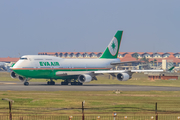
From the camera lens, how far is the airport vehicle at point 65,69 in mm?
64750

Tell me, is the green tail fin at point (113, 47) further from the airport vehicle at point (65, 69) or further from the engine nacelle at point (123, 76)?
the engine nacelle at point (123, 76)

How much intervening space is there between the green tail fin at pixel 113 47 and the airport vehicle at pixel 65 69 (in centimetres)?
22

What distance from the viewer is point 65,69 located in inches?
2687

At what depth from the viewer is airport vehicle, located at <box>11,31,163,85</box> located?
6475 cm

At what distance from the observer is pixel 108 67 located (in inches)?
2921

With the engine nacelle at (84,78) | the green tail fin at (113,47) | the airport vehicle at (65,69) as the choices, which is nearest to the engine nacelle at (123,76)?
the airport vehicle at (65,69)

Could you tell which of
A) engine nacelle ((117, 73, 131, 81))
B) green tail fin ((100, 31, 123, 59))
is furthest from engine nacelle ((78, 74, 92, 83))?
green tail fin ((100, 31, 123, 59))

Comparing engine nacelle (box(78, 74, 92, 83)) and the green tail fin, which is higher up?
the green tail fin

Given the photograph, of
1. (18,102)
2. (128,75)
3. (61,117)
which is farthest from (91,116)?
(128,75)

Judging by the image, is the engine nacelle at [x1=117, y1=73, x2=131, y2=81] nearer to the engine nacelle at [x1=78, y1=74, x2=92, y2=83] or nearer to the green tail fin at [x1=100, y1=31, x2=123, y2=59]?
the engine nacelle at [x1=78, y1=74, x2=92, y2=83]

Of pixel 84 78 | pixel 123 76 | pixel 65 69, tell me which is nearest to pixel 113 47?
pixel 123 76

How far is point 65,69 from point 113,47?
13.5 meters

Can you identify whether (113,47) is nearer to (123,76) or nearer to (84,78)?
(123,76)

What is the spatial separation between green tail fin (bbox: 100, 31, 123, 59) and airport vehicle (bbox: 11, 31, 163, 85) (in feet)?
0.71
